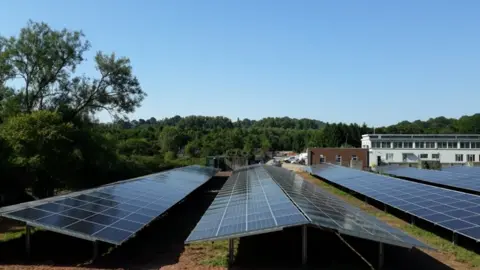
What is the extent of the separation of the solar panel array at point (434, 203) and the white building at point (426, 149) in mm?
46405

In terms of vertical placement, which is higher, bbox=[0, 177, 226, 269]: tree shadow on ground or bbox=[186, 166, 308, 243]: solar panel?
bbox=[186, 166, 308, 243]: solar panel

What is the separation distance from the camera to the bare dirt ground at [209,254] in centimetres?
1164

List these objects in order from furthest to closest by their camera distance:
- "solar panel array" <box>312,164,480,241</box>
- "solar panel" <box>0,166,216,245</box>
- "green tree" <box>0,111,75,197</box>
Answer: "green tree" <box>0,111,75,197</box> < "solar panel array" <box>312,164,480,241</box> < "solar panel" <box>0,166,216,245</box>

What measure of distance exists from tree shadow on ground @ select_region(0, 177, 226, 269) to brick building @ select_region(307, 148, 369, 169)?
49.6 m

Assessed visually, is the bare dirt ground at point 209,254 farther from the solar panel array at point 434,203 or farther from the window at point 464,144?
the window at point 464,144

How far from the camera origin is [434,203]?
17.7 metres

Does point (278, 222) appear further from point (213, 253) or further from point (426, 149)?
point (426, 149)

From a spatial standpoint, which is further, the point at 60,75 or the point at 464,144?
the point at 464,144

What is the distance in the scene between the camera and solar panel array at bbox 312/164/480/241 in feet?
46.7

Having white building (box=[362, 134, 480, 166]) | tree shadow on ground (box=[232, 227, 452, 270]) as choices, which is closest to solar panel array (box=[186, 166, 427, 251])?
tree shadow on ground (box=[232, 227, 452, 270])

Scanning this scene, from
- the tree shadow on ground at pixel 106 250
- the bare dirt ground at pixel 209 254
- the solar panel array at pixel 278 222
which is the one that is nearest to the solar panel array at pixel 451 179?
the bare dirt ground at pixel 209 254

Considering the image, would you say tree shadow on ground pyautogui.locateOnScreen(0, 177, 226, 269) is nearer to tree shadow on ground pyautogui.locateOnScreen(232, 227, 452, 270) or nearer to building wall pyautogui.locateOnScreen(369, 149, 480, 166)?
tree shadow on ground pyautogui.locateOnScreen(232, 227, 452, 270)

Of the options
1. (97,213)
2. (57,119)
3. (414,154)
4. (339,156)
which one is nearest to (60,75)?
(57,119)

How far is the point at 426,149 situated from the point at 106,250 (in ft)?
223
